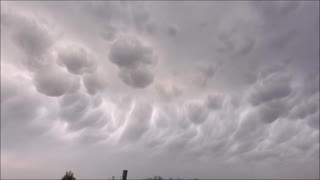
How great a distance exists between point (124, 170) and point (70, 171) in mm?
5788

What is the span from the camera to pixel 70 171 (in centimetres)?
3481

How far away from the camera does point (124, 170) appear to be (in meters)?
37.8

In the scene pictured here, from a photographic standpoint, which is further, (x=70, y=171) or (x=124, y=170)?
(x=124, y=170)
